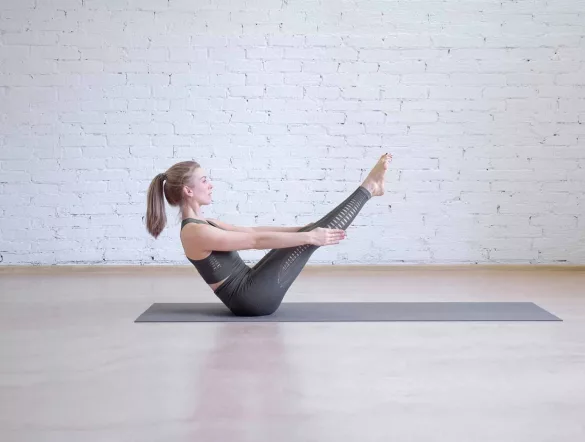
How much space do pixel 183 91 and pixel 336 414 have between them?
13.4 feet

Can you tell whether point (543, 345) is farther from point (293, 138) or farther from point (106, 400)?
point (293, 138)

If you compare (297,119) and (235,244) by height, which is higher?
(297,119)

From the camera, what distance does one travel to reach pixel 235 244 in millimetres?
4039

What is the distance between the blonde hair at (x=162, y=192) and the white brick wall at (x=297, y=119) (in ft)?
6.47

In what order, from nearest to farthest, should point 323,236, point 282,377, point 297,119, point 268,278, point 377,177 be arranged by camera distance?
point 282,377
point 323,236
point 268,278
point 377,177
point 297,119

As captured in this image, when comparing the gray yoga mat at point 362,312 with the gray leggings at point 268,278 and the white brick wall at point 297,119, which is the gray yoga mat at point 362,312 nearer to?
the gray leggings at point 268,278

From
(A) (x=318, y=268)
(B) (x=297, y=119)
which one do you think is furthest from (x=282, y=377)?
(B) (x=297, y=119)

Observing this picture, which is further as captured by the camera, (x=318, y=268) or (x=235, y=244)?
(x=318, y=268)

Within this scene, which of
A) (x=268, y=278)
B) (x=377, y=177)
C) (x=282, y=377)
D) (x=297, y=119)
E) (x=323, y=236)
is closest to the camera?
(x=282, y=377)

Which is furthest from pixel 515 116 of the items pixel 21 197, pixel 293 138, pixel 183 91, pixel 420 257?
pixel 21 197

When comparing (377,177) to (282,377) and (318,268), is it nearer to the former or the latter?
(282,377)

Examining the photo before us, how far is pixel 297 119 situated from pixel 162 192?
219 centimetres

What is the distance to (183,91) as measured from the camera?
6.16 meters

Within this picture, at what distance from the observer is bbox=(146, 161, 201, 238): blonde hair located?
163 inches
